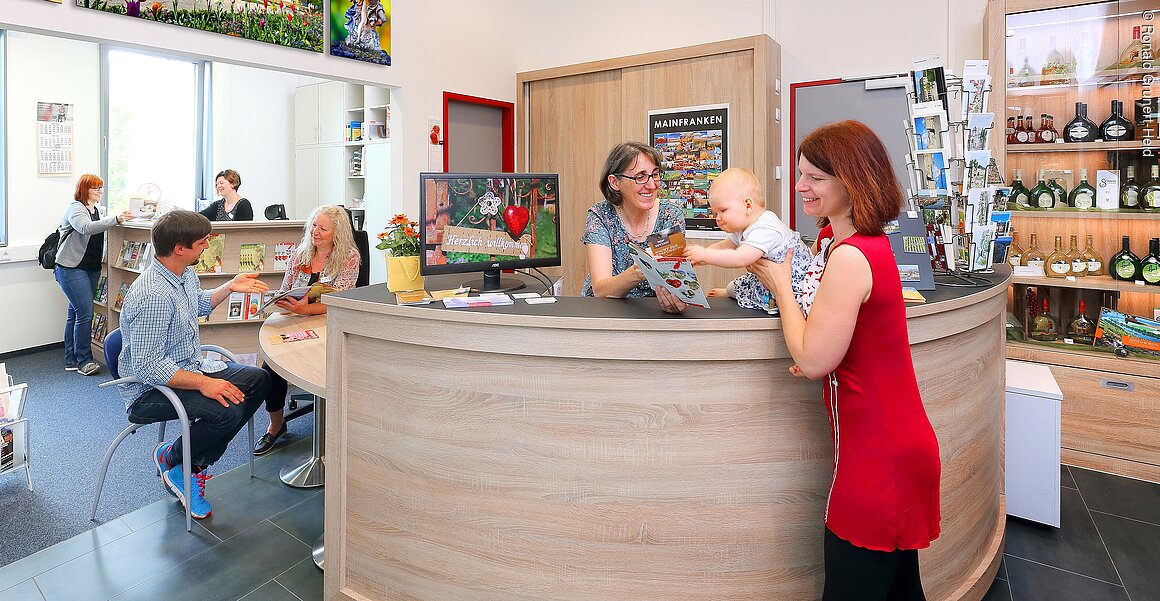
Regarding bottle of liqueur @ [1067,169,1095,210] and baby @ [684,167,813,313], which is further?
bottle of liqueur @ [1067,169,1095,210]

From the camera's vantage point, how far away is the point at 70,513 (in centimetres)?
298

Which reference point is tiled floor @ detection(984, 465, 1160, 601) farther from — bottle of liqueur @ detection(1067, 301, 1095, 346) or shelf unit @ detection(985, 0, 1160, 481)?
bottle of liqueur @ detection(1067, 301, 1095, 346)

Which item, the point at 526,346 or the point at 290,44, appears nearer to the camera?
the point at 526,346

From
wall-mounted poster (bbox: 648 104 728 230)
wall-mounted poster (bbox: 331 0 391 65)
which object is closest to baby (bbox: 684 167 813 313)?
wall-mounted poster (bbox: 648 104 728 230)

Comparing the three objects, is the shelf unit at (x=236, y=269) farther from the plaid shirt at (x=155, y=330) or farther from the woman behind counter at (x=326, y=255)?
the plaid shirt at (x=155, y=330)

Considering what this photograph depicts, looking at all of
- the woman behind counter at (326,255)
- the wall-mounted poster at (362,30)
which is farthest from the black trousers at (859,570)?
the wall-mounted poster at (362,30)

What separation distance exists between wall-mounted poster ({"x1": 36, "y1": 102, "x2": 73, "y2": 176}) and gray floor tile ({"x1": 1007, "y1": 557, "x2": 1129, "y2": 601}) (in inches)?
307

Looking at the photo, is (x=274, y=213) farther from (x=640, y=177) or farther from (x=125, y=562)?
(x=640, y=177)

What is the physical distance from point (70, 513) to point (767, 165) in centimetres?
436

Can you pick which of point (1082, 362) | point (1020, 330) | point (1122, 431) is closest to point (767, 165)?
point (1020, 330)

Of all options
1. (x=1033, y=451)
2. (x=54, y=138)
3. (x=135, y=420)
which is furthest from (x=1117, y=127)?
(x=54, y=138)

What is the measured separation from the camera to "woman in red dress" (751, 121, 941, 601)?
4.67 feet

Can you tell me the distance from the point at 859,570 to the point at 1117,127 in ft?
11.0

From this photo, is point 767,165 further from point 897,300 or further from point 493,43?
point 897,300
